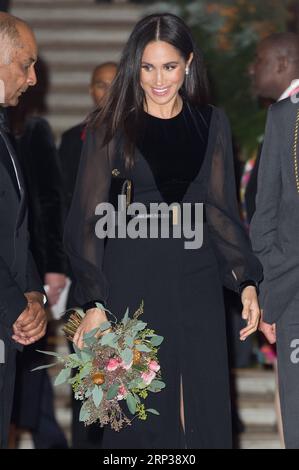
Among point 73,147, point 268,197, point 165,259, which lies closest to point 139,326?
point 165,259

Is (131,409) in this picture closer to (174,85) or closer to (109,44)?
(174,85)

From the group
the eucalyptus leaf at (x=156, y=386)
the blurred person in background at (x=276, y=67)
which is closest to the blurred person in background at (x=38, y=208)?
the blurred person in background at (x=276, y=67)

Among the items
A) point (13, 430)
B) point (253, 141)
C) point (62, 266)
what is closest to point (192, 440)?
point (62, 266)

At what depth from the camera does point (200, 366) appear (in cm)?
546

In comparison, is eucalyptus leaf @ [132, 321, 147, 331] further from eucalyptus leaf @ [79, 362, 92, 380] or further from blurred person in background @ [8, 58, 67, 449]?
blurred person in background @ [8, 58, 67, 449]

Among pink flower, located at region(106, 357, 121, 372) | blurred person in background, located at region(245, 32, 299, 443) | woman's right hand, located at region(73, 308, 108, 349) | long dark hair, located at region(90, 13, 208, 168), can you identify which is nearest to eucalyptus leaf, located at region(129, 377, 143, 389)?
pink flower, located at region(106, 357, 121, 372)

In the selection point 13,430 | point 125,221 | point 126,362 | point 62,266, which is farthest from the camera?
point 13,430

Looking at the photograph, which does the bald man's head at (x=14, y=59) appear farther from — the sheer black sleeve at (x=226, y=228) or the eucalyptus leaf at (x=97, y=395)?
the eucalyptus leaf at (x=97, y=395)

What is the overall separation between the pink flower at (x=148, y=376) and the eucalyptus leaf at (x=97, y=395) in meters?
0.20

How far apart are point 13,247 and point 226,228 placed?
1.00m

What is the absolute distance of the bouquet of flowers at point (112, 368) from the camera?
16.6 feet

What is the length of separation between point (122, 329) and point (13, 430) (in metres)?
3.36

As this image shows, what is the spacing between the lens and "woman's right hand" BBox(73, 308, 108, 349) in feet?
17.4

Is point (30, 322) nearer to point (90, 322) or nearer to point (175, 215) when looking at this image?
point (90, 322)
